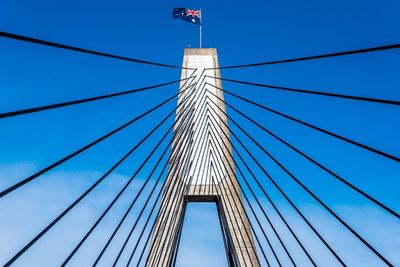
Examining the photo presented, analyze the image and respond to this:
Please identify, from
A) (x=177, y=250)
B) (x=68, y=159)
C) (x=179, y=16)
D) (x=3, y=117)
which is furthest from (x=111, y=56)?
(x=179, y=16)

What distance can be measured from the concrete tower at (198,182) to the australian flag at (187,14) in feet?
14.3

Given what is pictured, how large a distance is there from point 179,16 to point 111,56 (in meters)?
10.9

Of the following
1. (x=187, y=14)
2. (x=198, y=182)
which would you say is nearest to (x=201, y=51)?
(x=187, y=14)

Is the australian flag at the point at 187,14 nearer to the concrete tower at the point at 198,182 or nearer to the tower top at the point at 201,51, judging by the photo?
the tower top at the point at 201,51

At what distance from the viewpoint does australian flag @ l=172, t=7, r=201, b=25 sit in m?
14.4

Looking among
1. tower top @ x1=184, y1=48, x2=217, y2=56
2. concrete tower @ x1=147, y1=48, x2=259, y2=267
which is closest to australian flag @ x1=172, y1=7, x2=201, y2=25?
tower top @ x1=184, y1=48, x2=217, y2=56

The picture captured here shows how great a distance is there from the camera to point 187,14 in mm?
14703

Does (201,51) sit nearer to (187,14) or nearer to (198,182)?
(187,14)

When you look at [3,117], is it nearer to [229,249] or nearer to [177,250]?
[177,250]

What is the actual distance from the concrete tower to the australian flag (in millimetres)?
4351

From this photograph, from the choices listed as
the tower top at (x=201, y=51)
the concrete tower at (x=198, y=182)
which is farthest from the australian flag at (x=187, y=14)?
the concrete tower at (x=198, y=182)

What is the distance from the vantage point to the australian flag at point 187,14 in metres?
14.4

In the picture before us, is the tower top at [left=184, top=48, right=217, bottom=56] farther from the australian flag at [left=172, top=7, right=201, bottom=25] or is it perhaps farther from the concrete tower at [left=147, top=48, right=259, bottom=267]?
the concrete tower at [left=147, top=48, right=259, bottom=267]

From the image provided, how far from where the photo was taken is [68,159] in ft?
11.8
